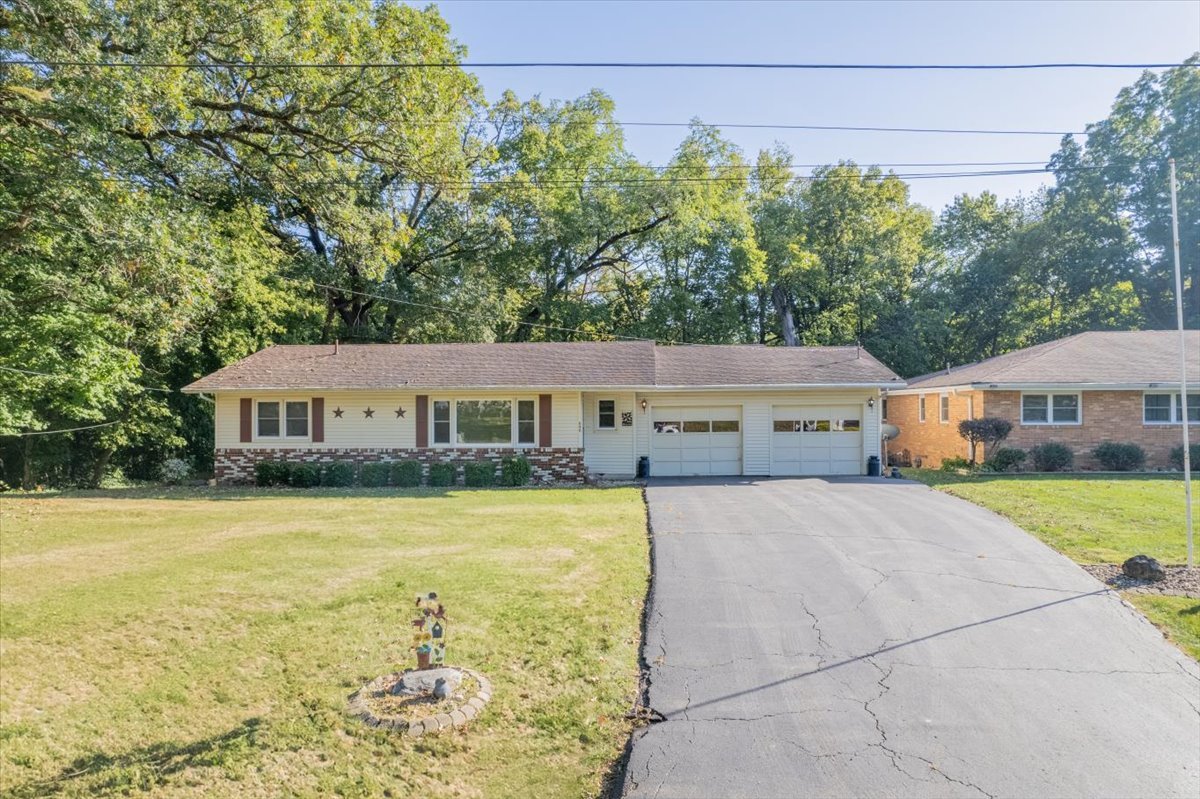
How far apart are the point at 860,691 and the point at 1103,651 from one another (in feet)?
8.48

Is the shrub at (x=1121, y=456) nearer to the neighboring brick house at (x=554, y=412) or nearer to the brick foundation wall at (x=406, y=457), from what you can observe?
the neighboring brick house at (x=554, y=412)

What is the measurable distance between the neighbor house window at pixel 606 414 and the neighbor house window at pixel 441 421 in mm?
4210

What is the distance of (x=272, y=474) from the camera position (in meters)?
17.6

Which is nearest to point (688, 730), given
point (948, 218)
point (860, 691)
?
point (860, 691)

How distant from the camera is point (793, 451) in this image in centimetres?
1894

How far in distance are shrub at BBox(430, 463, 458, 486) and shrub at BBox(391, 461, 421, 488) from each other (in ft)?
1.26

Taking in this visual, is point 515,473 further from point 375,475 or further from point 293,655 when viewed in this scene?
point 293,655

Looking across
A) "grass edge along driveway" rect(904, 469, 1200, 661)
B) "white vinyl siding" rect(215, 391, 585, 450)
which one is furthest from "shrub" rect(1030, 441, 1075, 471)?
"white vinyl siding" rect(215, 391, 585, 450)

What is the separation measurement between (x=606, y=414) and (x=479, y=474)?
13.2 feet

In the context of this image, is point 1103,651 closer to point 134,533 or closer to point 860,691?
point 860,691

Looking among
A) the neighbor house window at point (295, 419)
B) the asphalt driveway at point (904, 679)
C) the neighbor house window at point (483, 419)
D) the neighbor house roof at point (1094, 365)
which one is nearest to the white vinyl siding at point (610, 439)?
the neighbor house window at point (483, 419)

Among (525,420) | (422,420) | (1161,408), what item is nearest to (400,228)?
(422,420)

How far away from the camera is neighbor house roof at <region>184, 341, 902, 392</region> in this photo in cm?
1773

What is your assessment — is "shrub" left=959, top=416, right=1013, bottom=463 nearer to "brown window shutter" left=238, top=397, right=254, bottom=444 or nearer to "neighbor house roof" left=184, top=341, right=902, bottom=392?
"neighbor house roof" left=184, top=341, right=902, bottom=392
